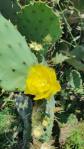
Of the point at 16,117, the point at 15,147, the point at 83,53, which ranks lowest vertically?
the point at 15,147

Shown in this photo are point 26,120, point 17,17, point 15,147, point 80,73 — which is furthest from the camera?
point 80,73

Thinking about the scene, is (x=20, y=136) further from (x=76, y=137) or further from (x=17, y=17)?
(x=17, y=17)

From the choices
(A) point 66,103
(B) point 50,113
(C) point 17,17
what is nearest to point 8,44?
(C) point 17,17

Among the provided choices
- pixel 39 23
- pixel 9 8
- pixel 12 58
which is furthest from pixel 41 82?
pixel 9 8

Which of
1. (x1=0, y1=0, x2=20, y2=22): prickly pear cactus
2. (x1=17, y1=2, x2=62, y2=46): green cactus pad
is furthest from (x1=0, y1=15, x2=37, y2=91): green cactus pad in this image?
(x1=0, y1=0, x2=20, y2=22): prickly pear cactus

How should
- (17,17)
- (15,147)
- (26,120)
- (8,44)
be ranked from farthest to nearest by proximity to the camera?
(15,147)
(26,120)
(17,17)
(8,44)

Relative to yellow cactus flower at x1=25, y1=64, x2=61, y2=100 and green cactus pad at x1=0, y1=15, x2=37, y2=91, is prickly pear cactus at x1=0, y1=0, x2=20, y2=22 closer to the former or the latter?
green cactus pad at x1=0, y1=15, x2=37, y2=91
